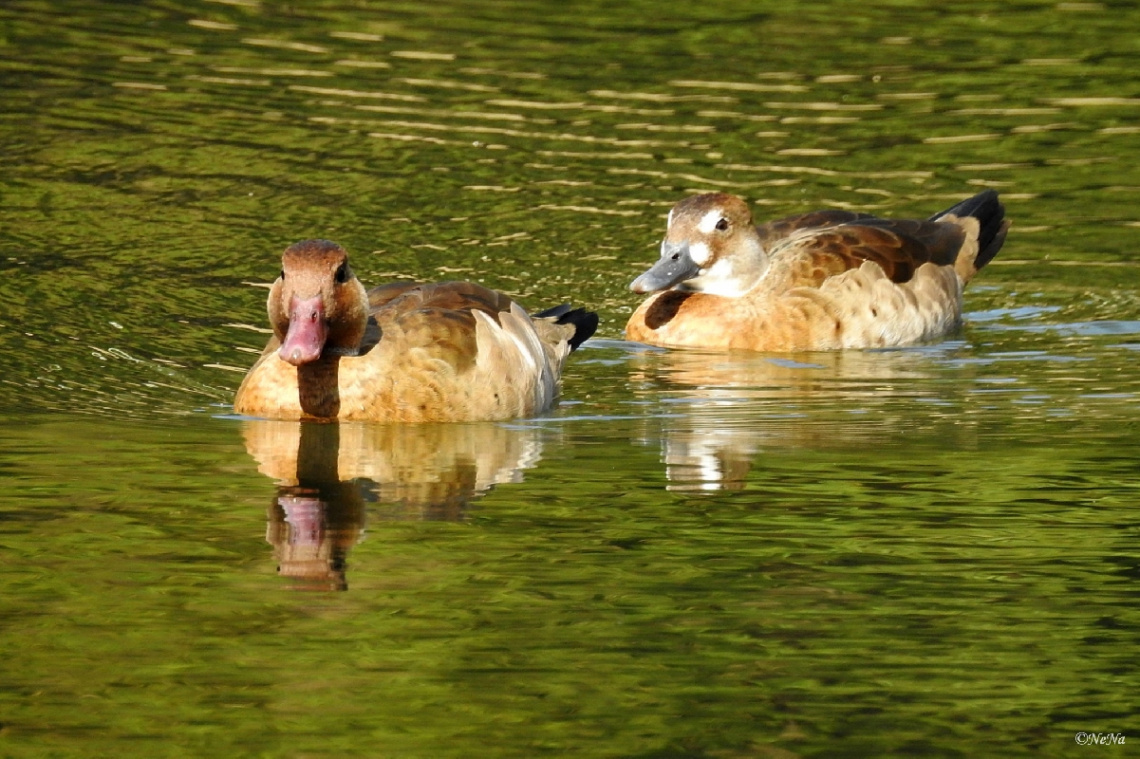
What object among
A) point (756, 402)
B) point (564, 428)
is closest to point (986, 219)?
point (756, 402)

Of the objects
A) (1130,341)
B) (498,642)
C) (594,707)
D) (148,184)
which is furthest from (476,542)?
(148,184)

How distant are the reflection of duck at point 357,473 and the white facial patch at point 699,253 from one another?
4.05m

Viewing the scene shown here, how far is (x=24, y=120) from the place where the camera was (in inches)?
813

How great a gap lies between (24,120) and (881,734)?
613 inches

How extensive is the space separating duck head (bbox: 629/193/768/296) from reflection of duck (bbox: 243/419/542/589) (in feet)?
13.3

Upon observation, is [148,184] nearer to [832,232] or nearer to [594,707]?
[832,232]

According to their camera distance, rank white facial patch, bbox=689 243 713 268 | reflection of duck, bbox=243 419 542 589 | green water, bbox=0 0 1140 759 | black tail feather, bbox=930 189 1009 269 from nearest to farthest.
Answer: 1. green water, bbox=0 0 1140 759
2. reflection of duck, bbox=243 419 542 589
3. white facial patch, bbox=689 243 713 268
4. black tail feather, bbox=930 189 1009 269

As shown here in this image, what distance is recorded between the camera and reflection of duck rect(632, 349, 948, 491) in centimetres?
1098

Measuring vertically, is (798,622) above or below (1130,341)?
below

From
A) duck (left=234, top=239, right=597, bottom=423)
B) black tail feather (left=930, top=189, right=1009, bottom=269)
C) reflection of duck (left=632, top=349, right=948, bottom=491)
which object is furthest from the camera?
black tail feather (left=930, top=189, right=1009, bottom=269)

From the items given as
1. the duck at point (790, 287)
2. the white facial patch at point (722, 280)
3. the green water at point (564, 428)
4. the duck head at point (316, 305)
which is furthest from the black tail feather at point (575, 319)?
the duck head at point (316, 305)

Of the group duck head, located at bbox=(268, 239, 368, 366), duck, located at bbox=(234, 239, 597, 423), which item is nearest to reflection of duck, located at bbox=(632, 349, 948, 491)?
duck, located at bbox=(234, 239, 597, 423)

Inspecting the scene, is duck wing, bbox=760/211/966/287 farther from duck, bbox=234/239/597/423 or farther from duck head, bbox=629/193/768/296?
duck, bbox=234/239/597/423

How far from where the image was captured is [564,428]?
1202 centimetres
